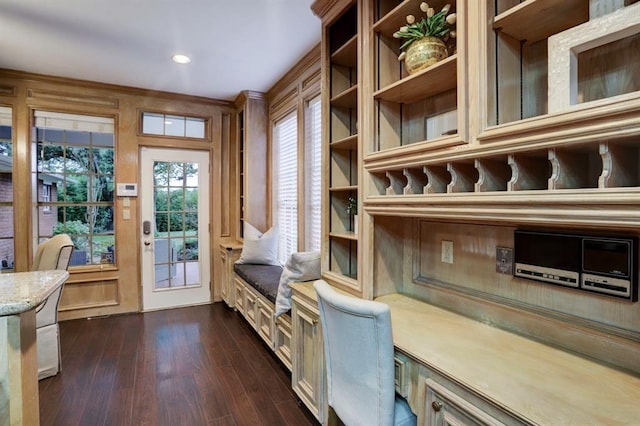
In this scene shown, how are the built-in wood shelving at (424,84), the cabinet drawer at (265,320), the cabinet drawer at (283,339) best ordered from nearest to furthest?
the built-in wood shelving at (424,84)
the cabinet drawer at (283,339)
the cabinet drawer at (265,320)

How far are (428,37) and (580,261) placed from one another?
3.75ft

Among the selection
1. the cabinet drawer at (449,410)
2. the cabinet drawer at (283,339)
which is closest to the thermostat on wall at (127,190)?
the cabinet drawer at (283,339)

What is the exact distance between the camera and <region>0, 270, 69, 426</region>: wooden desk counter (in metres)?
1.17

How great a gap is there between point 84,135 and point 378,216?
3970mm

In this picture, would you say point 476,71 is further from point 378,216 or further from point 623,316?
point 623,316

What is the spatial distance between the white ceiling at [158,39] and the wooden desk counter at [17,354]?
6.92ft

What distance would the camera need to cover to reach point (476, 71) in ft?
4.15

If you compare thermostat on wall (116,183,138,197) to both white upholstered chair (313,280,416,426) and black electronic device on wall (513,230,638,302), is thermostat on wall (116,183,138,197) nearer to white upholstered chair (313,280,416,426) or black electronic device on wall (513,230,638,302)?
white upholstered chair (313,280,416,426)

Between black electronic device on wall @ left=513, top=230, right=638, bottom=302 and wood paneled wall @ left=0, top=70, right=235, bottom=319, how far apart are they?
397cm

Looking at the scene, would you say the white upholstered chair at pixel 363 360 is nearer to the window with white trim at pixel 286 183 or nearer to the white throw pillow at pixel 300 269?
the white throw pillow at pixel 300 269

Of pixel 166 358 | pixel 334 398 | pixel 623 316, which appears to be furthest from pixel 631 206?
pixel 166 358

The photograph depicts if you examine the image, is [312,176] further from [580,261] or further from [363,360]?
[580,261]

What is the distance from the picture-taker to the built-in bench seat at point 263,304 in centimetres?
268

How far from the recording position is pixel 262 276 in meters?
3.35
